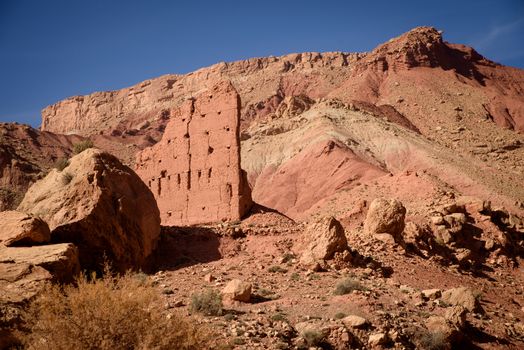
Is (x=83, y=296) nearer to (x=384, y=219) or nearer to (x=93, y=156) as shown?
(x=93, y=156)

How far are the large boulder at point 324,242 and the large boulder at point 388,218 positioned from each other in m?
3.16

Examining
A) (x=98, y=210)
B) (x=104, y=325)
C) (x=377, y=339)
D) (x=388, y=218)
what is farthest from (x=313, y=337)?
(x=388, y=218)

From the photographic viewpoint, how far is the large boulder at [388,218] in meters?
20.2

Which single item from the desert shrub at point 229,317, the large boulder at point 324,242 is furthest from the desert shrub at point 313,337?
the large boulder at point 324,242

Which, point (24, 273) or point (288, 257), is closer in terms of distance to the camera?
point (24, 273)

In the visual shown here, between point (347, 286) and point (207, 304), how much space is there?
4042 millimetres

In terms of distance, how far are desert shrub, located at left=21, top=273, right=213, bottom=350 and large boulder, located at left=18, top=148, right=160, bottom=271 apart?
7.82 meters

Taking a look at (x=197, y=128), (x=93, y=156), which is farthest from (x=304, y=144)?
→ (x=93, y=156)

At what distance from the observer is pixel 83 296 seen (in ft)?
25.9

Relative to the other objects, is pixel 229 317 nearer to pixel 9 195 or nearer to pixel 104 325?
pixel 104 325

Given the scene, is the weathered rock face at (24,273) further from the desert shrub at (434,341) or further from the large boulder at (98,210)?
the desert shrub at (434,341)

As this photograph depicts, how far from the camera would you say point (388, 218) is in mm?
20156

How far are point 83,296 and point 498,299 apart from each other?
1567 centimetres

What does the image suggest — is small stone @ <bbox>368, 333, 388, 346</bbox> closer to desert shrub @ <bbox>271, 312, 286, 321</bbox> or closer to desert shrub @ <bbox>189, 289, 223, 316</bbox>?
desert shrub @ <bbox>271, 312, 286, 321</bbox>
